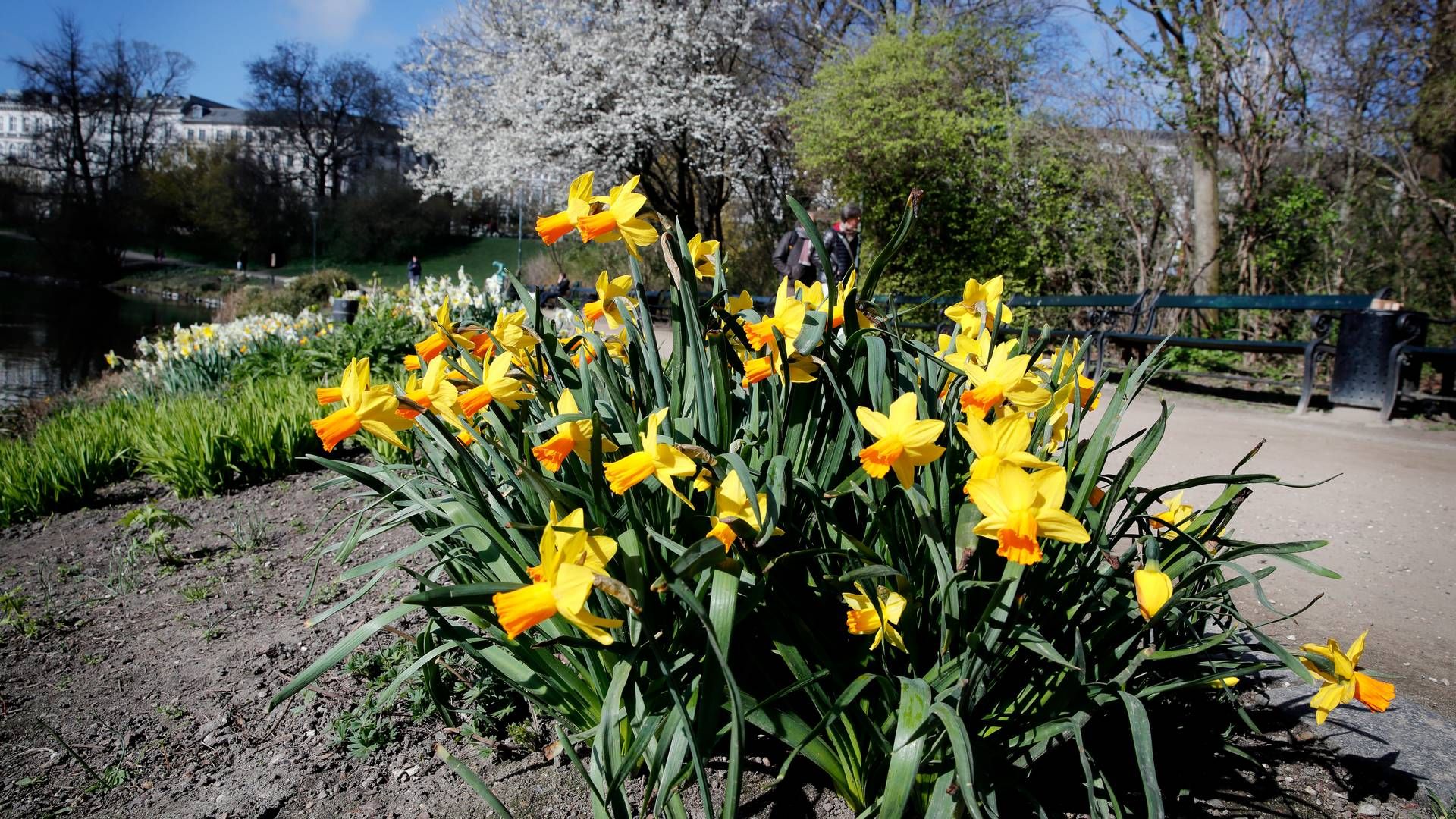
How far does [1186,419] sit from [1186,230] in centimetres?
399

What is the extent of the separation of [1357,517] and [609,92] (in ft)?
46.6

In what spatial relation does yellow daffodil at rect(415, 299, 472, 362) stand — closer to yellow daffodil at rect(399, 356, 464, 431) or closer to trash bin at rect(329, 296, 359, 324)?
yellow daffodil at rect(399, 356, 464, 431)

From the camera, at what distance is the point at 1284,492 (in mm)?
3309

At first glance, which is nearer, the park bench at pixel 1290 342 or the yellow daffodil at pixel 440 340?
the yellow daffodil at pixel 440 340

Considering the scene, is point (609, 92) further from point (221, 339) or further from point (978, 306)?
point (978, 306)

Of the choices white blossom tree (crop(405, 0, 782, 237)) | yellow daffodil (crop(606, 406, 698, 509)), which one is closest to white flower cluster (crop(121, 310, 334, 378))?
yellow daffodil (crop(606, 406, 698, 509))

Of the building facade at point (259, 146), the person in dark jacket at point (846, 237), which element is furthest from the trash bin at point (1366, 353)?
the building facade at point (259, 146)

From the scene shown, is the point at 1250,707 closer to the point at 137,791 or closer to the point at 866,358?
the point at 866,358

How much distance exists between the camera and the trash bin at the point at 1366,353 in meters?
4.96

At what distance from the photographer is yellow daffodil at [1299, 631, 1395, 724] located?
3.48 feet

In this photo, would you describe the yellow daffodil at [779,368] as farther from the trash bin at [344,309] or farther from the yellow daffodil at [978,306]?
the trash bin at [344,309]

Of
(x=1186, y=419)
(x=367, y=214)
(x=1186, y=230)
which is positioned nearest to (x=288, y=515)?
(x=1186, y=419)

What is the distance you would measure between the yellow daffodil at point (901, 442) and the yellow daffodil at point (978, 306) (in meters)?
0.47

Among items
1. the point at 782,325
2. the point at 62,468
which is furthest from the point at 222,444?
the point at 782,325
